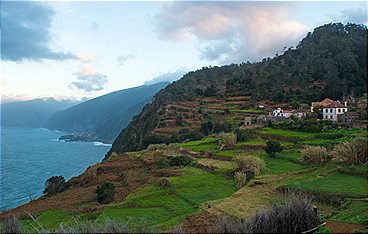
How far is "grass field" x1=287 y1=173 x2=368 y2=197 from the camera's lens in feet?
34.2

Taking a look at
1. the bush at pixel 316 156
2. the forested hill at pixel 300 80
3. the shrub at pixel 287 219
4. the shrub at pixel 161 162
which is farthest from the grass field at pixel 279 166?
the forested hill at pixel 300 80

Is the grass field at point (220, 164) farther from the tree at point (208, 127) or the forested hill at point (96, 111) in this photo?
the forested hill at point (96, 111)

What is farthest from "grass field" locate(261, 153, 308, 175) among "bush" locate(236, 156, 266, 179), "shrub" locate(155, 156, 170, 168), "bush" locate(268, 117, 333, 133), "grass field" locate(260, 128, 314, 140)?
"bush" locate(268, 117, 333, 133)

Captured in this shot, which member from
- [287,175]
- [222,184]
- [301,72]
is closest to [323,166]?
[287,175]

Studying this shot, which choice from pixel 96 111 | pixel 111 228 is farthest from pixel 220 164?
pixel 96 111

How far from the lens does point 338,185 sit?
443 inches

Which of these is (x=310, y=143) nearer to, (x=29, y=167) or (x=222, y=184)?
(x=222, y=184)

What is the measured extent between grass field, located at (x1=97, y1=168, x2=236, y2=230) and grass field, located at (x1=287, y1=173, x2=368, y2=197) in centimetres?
266

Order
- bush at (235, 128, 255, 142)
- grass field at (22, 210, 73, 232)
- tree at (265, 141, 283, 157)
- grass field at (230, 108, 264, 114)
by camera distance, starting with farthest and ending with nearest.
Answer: grass field at (230, 108, 264, 114) → bush at (235, 128, 255, 142) → tree at (265, 141, 283, 157) → grass field at (22, 210, 73, 232)

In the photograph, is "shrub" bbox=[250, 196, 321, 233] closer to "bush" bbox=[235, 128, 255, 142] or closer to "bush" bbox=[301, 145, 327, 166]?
"bush" bbox=[301, 145, 327, 166]

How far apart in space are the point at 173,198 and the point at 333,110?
62.4 feet

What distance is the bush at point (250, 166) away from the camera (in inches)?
558

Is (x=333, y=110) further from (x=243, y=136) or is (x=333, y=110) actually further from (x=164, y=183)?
(x=164, y=183)

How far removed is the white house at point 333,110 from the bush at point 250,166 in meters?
13.9
